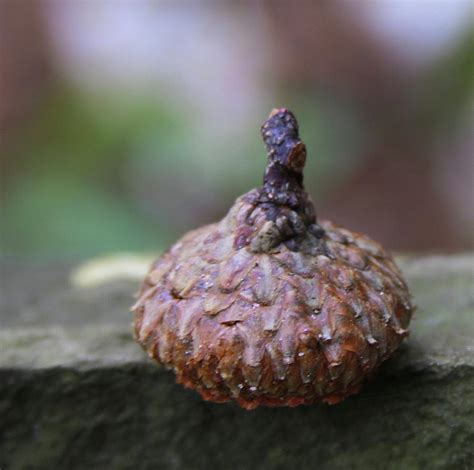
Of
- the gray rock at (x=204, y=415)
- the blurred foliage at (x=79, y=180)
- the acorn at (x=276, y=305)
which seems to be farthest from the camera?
the blurred foliage at (x=79, y=180)

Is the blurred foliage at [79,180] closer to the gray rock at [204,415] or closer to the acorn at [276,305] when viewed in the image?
the gray rock at [204,415]

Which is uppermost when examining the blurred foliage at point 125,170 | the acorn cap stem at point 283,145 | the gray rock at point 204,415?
the blurred foliage at point 125,170

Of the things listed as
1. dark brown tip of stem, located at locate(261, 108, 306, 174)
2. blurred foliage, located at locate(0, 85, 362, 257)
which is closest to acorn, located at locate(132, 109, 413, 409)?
dark brown tip of stem, located at locate(261, 108, 306, 174)

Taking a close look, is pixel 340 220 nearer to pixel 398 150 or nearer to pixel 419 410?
pixel 398 150

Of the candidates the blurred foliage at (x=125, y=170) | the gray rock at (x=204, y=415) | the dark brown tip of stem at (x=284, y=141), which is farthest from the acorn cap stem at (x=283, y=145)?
the blurred foliage at (x=125, y=170)

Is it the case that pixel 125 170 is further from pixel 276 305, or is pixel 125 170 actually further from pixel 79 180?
pixel 276 305

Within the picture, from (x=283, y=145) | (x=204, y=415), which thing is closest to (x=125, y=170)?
(x=204, y=415)

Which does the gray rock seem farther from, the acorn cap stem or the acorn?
the acorn cap stem
